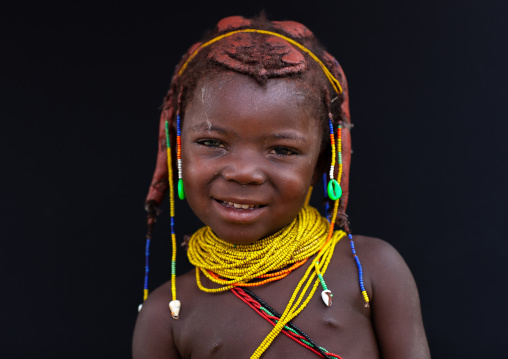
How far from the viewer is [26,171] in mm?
2881

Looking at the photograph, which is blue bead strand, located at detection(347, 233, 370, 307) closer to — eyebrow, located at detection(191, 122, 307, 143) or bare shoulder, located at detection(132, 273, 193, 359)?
eyebrow, located at detection(191, 122, 307, 143)

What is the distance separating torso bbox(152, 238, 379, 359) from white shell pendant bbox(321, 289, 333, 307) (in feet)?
0.07

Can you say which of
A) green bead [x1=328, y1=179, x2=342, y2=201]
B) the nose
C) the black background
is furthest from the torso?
the black background

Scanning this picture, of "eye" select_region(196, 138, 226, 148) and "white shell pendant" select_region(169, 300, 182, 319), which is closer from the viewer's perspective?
"eye" select_region(196, 138, 226, 148)

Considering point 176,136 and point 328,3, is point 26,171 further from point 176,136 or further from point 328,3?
point 328,3

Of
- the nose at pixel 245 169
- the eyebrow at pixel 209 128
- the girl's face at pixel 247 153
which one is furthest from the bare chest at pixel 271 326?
the eyebrow at pixel 209 128

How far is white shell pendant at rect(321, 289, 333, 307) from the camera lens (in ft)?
6.34

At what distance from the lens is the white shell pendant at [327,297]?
1.93 meters

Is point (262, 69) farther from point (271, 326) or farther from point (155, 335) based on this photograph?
point (155, 335)

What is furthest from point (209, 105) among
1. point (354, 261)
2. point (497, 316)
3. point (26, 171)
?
point (497, 316)

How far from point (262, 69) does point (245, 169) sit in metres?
0.29

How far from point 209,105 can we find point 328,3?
1.18 metres

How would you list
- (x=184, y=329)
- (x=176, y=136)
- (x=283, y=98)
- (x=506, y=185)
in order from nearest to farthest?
(x=283, y=98) → (x=184, y=329) → (x=176, y=136) → (x=506, y=185)

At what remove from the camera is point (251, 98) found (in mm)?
1846
